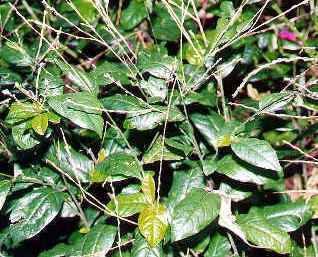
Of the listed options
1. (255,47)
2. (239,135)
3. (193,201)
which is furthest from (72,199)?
(255,47)

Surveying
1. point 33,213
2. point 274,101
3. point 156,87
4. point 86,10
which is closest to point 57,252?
point 33,213

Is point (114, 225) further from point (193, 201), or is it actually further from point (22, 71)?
point (22, 71)

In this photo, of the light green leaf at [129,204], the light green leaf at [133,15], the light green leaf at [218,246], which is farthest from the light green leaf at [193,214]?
the light green leaf at [133,15]

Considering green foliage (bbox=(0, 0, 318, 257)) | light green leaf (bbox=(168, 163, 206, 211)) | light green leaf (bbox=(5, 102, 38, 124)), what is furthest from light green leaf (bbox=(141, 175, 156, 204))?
light green leaf (bbox=(5, 102, 38, 124))

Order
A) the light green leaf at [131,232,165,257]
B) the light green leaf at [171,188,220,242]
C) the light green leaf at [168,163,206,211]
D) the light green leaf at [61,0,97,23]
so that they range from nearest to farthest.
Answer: the light green leaf at [171,188,220,242] → the light green leaf at [131,232,165,257] → the light green leaf at [168,163,206,211] → the light green leaf at [61,0,97,23]

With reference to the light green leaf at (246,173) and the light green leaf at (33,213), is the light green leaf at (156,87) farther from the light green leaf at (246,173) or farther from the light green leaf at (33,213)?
the light green leaf at (33,213)

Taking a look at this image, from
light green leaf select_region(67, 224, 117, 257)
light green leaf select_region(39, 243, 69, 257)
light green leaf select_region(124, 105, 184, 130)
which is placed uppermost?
light green leaf select_region(124, 105, 184, 130)

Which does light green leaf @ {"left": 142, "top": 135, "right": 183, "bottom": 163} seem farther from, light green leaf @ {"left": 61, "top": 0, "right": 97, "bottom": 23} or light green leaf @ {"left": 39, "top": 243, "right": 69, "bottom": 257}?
light green leaf @ {"left": 61, "top": 0, "right": 97, "bottom": 23}

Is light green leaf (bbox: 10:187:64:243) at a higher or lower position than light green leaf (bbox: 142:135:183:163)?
lower
